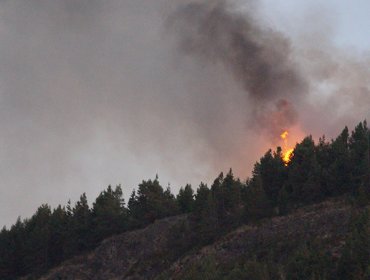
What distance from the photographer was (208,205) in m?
85.8

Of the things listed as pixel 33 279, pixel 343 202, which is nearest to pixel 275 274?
pixel 343 202

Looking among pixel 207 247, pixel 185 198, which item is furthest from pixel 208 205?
pixel 185 198

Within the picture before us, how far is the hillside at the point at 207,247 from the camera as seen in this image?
66.2 m

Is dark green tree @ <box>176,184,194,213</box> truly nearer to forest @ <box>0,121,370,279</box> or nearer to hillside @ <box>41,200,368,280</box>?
forest @ <box>0,121,370,279</box>

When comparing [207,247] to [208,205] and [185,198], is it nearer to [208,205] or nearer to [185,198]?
[208,205]

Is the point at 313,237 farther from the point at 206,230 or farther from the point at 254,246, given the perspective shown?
the point at 206,230

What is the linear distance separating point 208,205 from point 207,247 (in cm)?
832

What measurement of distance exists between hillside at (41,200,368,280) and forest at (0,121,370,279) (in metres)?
3.01

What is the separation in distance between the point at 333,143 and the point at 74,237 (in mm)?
48978

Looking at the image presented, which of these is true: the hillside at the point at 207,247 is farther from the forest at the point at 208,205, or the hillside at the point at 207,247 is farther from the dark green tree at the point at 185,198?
the dark green tree at the point at 185,198

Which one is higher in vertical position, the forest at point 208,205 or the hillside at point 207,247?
the forest at point 208,205

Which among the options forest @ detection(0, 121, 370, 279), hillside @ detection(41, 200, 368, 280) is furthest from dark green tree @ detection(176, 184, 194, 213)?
hillside @ detection(41, 200, 368, 280)

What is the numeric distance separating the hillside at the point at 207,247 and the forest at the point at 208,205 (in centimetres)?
301

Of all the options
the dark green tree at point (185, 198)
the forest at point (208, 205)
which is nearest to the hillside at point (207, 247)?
the forest at point (208, 205)
